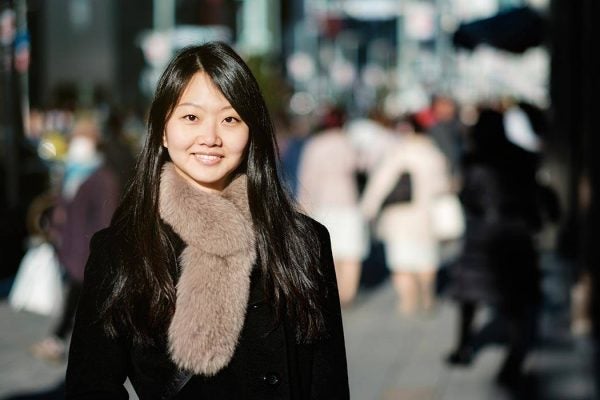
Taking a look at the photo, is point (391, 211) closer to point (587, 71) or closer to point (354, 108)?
point (587, 71)

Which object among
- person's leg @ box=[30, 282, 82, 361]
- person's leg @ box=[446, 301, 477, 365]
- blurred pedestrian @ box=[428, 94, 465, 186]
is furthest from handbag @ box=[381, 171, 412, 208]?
blurred pedestrian @ box=[428, 94, 465, 186]

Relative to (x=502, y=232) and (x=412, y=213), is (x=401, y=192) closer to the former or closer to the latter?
(x=412, y=213)

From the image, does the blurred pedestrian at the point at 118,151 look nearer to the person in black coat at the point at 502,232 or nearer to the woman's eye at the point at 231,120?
the person in black coat at the point at 502,232

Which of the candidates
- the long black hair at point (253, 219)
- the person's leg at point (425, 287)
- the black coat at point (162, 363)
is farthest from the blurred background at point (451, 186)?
the black coat at point (162, 363)

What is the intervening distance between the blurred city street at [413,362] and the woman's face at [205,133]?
5111mm

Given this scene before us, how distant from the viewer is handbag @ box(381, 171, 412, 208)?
36.4 feet

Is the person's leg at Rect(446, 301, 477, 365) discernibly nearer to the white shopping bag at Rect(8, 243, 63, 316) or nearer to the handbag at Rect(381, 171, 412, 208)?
the handbag at Rect(381, 171, 412, 208)

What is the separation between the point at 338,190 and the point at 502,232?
3409 millimetres

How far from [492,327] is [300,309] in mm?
8112

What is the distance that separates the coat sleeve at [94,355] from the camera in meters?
2.72

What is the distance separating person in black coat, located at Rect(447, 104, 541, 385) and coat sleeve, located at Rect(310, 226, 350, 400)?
556cm

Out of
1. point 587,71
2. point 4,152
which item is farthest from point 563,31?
point 4,152

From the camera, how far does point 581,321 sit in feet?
33.7

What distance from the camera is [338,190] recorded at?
38.1 feet
